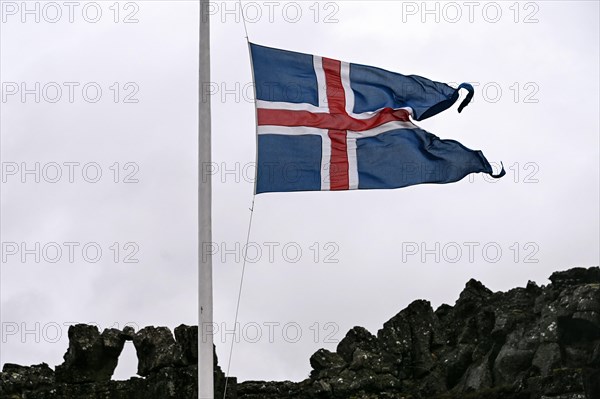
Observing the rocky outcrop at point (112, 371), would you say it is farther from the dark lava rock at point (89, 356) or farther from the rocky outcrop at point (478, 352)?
the rocky outcrop at point (478, 352)

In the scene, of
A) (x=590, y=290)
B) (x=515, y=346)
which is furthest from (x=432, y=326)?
(x=590, y=290)

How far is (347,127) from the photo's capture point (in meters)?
29.5

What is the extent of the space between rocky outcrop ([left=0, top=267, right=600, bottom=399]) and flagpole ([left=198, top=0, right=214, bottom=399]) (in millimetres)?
22016

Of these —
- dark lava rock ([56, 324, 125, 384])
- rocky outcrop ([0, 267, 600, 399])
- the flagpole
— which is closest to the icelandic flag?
the flagpole

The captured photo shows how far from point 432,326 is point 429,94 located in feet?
102

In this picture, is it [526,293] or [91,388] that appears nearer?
[91,388]

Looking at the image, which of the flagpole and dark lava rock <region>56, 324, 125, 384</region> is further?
dark lava rock <region>56, 324, 125, 384</region>

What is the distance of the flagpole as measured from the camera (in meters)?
25.5

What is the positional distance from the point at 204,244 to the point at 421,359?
3401 centimetres

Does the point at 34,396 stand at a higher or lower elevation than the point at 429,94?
lower

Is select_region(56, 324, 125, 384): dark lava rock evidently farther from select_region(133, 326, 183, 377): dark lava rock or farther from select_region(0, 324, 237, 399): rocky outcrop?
select_region(133, 326, 183, 377): dark lava rock

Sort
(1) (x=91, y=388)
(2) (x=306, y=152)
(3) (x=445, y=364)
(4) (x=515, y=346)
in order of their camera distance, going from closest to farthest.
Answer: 1. (2) (x=306, y=152)
2. (1) (x=91, y=388)
3. (4) (x=515, y=346)
4. (3) (x=445, y=364)

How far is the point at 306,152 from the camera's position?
28.7 metres

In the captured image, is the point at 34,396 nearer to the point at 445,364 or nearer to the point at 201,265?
the point at 445,364
